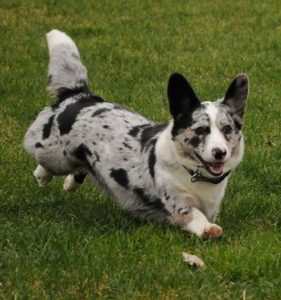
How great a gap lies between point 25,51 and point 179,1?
17.6 ft

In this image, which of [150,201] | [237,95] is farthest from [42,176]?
[237,95]

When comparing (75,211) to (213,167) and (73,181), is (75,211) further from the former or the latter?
(213,167)

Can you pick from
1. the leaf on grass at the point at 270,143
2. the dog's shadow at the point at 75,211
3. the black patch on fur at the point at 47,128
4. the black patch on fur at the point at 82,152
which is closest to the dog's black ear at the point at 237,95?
the dog's shadow at the point at 75,211

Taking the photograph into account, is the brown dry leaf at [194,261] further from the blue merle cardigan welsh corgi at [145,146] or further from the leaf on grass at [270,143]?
the leaf on grass at [270,143]

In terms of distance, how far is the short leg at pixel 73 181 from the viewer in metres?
6.59

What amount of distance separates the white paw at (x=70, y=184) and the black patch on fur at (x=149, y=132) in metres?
0.85

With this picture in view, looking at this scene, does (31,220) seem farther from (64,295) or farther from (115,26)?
(115,26)

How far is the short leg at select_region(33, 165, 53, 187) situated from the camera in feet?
21.9

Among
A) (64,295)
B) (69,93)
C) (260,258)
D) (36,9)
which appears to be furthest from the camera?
(36,9)

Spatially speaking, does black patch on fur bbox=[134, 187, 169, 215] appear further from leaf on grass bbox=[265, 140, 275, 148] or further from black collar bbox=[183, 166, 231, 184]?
leaf on grass bbox=[265, 140, 275, 148]

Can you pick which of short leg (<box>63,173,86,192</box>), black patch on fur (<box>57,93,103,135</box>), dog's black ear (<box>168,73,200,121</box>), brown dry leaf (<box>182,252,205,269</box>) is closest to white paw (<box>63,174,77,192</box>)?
short leg (<box>63,173,86,192</box>)

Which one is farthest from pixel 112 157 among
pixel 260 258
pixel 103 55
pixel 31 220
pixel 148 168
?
pixel 103 55

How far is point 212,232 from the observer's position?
537cm

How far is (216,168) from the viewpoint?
→ 18.0ft
